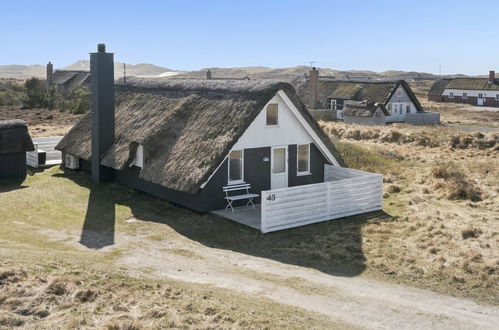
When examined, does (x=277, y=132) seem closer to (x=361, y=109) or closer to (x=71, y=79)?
(x=361, y=109)

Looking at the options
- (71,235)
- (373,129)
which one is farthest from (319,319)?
(373,129)

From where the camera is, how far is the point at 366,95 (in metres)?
60.0

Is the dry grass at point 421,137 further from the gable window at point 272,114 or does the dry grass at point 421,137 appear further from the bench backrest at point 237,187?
the bench backrest at point 237,187

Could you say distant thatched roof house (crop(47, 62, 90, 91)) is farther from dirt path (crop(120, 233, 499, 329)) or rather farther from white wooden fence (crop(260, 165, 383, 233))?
dirt path (crop(120, 233, 499, 329))

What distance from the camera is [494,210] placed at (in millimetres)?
21797

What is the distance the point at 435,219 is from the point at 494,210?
10.8 feet

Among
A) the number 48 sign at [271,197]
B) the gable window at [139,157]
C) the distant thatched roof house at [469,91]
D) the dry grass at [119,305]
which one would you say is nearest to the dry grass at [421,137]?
the gable window at [139,157]

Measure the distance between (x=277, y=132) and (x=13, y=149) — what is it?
1238cm

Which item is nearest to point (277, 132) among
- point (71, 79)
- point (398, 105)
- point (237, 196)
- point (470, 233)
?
point (237, 196)

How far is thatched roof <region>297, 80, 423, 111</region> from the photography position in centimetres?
5862

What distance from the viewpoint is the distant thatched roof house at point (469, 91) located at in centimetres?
8525

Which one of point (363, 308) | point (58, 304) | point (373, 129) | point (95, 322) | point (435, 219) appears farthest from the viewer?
point (373, 129)

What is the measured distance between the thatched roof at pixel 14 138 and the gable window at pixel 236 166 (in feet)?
35.4

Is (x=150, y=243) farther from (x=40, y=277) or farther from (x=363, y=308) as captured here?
(x=363, y=308)
